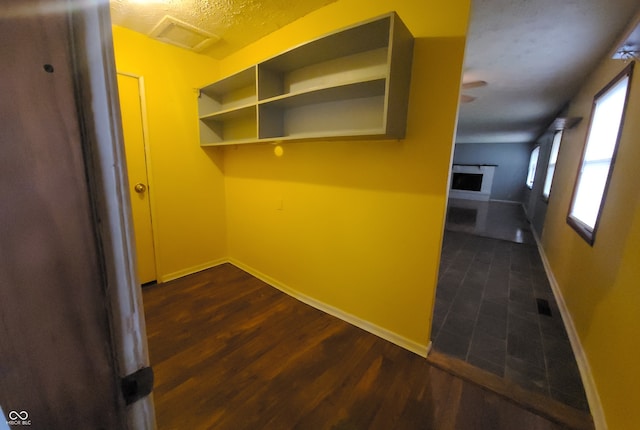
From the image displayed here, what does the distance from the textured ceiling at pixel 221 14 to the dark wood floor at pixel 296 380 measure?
2.41 meters

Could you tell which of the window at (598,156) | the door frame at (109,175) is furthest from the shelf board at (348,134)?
the window at (598,156)

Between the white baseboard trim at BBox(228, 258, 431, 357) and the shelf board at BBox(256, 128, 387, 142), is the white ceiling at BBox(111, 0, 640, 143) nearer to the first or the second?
the shelf board at BBox(256, 128, 387, 142)

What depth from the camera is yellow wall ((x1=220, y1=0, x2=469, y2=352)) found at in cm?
150

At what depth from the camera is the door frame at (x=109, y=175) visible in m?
0.34

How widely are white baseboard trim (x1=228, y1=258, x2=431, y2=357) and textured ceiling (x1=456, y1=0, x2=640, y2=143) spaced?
2383mm

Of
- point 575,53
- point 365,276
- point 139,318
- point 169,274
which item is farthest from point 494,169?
point 139,318

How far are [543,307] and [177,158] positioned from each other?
13.0ft

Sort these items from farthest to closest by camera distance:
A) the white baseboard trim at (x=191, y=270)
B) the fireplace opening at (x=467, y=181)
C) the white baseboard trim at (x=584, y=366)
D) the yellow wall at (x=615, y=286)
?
the fireplace opening at (x=467, y=181), the white baseboard trim at (x=191, y=270), the white baseboard trim at (x=584, y=366), the yellow wall at (x=615, y=286)

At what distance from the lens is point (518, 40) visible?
214cm

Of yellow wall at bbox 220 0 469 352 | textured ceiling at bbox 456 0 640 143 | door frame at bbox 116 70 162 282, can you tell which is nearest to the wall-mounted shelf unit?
yellow wall at bbox 220 0 469 352

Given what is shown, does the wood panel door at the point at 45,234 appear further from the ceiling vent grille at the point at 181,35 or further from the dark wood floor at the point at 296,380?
the ceiling vent grille at the point at 181,35

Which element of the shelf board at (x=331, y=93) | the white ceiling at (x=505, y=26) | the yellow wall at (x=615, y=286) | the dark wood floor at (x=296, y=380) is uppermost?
the white ceiling at (x=505, y=26)

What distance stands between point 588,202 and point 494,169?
872 centimetres

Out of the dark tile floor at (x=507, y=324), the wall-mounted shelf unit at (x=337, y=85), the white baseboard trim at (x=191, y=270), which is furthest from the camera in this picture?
the white baseboard trim at (x=191, y=270)
